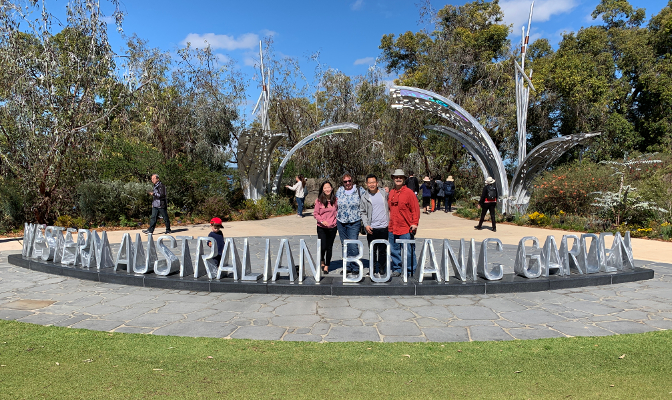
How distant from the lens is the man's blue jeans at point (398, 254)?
642 cm

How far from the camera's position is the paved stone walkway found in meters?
4.51

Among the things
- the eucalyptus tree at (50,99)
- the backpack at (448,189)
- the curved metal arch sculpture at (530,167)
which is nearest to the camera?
the eucalyptus tree at (50,99)

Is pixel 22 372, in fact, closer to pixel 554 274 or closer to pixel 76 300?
pixel 76 300

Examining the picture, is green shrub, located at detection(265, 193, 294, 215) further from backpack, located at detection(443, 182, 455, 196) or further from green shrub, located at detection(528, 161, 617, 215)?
green shrub, located at detection(528, 161, 617, 215)

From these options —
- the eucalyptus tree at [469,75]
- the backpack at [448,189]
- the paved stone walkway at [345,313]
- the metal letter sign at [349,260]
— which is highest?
the eucalyptus tree at [469,75]

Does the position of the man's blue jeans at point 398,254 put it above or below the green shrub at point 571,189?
below

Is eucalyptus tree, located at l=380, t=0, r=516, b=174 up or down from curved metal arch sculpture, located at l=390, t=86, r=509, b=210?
up

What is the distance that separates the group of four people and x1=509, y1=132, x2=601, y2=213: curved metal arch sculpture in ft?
35.1

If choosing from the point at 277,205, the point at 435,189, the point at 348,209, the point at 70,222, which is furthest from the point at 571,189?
the point at 70,222

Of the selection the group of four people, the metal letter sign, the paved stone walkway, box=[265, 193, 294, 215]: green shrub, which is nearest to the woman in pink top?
the group of four people

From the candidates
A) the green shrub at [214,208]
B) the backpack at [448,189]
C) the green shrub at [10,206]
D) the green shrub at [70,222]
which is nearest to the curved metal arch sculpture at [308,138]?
the green shrub at [214,208]

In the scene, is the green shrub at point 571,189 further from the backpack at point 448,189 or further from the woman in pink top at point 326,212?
the woman in pink top at point 326,212

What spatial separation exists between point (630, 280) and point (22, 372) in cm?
795

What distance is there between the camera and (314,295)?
19.7 feet
